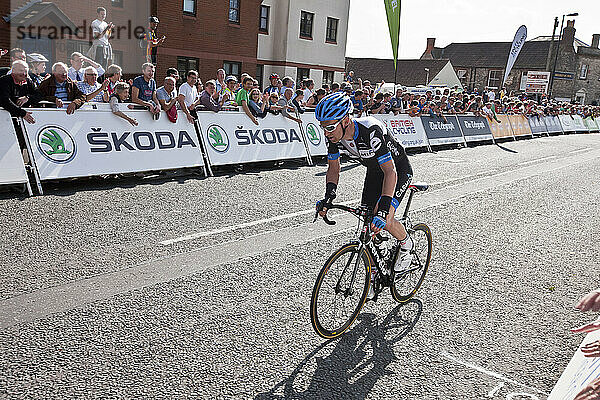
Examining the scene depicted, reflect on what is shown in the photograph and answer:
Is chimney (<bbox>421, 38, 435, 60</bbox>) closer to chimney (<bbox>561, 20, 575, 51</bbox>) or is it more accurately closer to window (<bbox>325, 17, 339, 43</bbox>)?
chimney (<bbox>561, 20, 575, 51</bbox>)

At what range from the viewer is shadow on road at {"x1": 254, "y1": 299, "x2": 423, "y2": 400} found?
141 inches

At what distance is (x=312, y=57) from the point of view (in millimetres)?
32781

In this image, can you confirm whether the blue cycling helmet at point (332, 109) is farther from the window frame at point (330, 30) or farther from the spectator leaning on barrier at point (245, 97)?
the window frame at point (330, 30)

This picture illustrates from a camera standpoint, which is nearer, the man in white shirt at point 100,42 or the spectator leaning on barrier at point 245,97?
the spectator leaning on barrier at point 245,97

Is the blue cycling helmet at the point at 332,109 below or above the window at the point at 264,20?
below

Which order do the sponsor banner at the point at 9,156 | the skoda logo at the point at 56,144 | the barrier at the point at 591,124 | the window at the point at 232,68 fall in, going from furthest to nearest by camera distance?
the barrier at the point at 591,124
the window at the point at 232,68
the skoda logo at the point at 56,144
the sponsor banner at the point at 9,156

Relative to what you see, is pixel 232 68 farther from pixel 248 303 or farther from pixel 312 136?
pixel 248 303

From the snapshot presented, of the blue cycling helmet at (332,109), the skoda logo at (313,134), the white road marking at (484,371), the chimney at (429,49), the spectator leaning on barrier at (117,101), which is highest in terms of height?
the chimney at (429,49)

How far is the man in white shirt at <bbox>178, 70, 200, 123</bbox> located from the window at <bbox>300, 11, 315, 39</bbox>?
70.2 feet

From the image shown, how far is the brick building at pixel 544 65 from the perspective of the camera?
71562 mm

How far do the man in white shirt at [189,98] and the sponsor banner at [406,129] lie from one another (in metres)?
6.42

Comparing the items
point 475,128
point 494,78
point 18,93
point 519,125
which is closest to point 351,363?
point 18,93

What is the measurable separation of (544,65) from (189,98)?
240ft

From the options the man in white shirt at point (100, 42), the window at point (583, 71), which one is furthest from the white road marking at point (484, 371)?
the window at point (583, 71)
